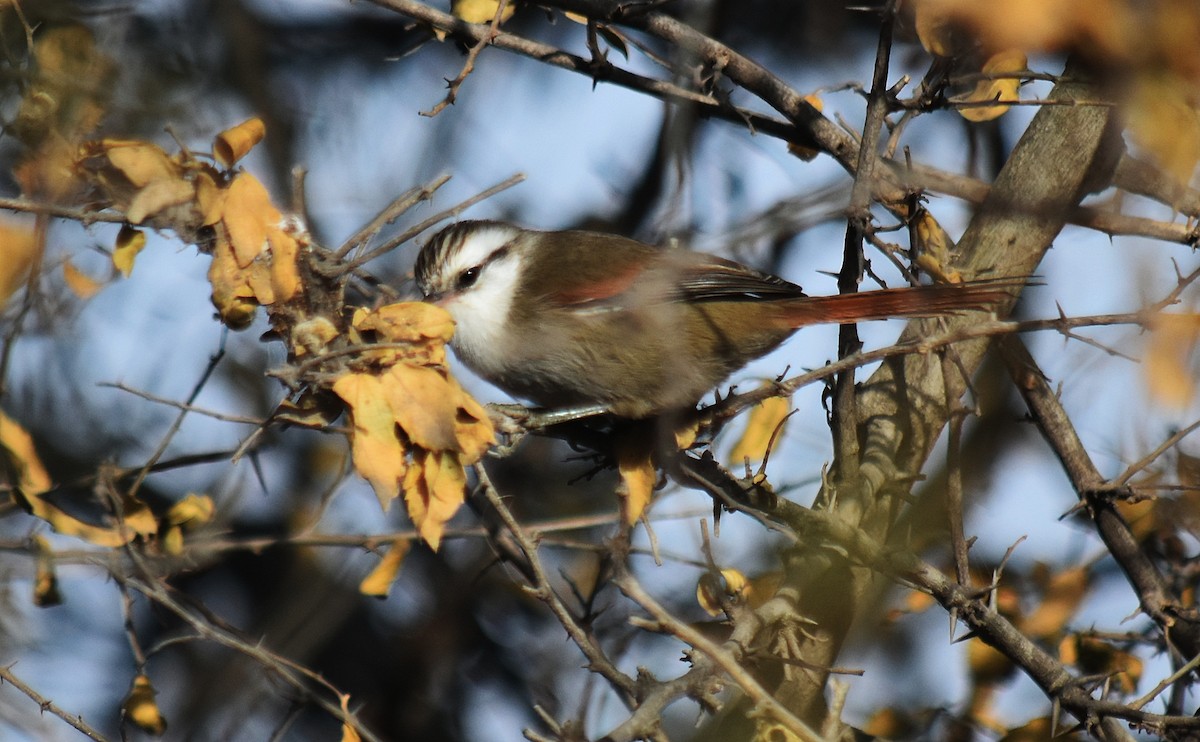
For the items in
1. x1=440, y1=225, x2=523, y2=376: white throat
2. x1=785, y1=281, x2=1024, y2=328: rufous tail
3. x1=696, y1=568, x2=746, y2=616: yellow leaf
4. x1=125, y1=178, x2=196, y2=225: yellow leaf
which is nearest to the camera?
x1=125, y1=178, x2=196, y2=225: yellow leaf

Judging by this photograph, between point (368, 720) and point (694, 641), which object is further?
point (368, 720)

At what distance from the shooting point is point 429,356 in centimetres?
265

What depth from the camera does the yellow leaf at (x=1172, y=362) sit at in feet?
9.41

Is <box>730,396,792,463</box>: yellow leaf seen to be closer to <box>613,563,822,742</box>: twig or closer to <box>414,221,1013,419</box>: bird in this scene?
<box>414,221,1013,419</box>: bird

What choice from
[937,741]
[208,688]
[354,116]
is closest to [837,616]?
[937,741]

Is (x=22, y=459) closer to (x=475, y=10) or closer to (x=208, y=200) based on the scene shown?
(x=208, y=200)

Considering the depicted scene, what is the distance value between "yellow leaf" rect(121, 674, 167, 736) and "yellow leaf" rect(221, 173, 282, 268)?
1.35 metres

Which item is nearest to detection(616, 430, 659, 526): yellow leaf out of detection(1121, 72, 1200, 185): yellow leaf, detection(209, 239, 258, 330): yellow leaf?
detection(209, 239, 258, 330): yellow leaf

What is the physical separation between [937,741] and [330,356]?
2.24 meters

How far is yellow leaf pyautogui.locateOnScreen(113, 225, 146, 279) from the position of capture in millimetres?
2770

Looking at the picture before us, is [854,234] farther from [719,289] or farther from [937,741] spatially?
[937,741]

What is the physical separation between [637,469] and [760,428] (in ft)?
1.93

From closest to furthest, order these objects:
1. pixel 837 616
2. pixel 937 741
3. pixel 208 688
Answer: pixel 837 616, pixel 937 741, pixel 208 688

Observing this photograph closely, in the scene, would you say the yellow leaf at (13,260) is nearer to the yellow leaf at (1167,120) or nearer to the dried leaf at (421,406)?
the dried leaf at (421,406)
